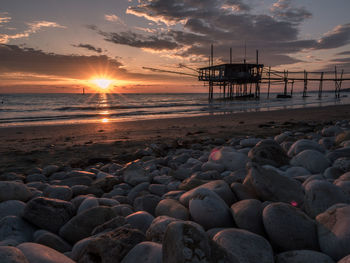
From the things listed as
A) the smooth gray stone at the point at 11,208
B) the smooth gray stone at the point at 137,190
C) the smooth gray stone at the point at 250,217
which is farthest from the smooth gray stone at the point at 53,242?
the smooth gray stone at the point at 250,217

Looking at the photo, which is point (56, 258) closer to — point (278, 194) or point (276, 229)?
point (276, 229)

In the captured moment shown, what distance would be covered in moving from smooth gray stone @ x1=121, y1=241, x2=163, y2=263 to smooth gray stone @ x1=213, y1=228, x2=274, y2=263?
0.36 meters

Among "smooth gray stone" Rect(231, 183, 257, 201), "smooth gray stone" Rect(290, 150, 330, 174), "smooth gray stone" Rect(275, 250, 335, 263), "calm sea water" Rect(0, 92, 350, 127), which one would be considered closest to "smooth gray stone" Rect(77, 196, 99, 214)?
"smooth gray stone" Rect(231, 183, 257, 201)

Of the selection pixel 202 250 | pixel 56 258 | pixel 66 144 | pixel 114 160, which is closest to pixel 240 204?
pixel 202 250

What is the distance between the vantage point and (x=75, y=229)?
2123 millimetres

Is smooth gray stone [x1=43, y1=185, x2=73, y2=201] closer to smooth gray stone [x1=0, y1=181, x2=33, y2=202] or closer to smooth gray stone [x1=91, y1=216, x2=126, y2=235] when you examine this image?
smooth gray stone [x1=0, y1=181, x2=33, y2=202]

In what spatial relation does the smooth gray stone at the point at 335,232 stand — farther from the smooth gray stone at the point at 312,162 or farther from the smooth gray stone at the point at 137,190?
the smooth gray stone at the point at 137,190

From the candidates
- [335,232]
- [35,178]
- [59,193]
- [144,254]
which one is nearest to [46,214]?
[59,193]

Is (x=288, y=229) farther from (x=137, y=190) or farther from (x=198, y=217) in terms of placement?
(x=137, y=190)

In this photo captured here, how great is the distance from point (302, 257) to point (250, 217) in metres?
0.46

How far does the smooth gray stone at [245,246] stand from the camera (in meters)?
1.38

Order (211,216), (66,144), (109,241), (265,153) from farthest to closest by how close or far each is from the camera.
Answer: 1. (66,144)
2. (265,153)
3. (211,216)
4. (109,241)

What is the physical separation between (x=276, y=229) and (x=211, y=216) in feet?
1.56

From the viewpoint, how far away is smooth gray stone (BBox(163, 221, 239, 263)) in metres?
1.13
